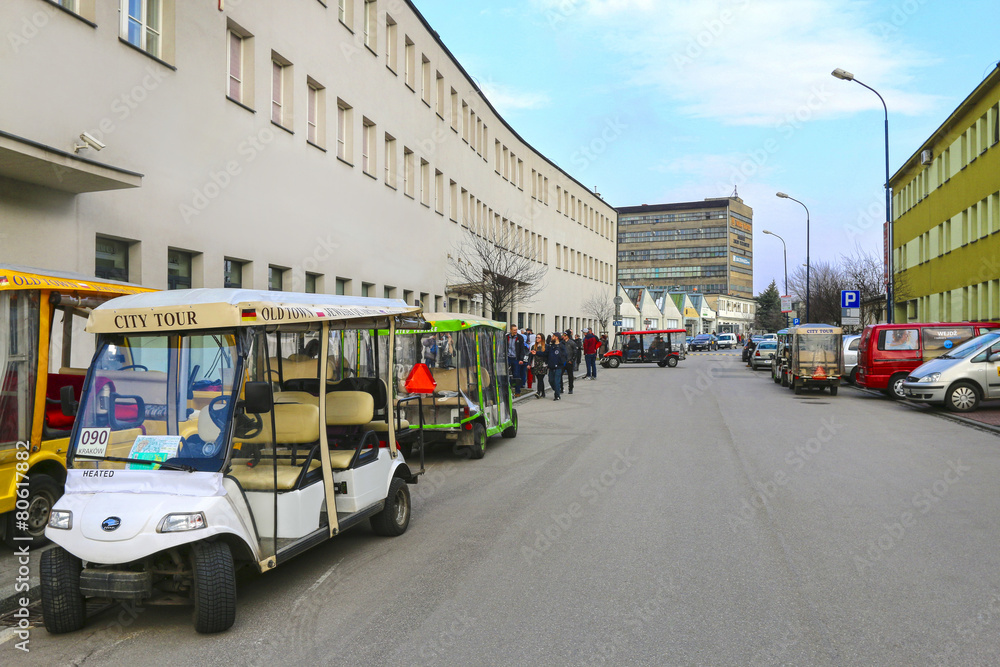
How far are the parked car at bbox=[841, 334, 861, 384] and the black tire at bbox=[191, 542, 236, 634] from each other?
2858 cm

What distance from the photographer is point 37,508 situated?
7.42 m

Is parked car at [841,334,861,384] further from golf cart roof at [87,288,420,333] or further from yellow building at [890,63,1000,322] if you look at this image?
golf cart roof at [87,288,420,333]

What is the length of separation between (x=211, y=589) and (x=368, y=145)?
71.8ft

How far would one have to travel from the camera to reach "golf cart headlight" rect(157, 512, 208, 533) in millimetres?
4891

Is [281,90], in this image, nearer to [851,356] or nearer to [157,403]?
[157,403]

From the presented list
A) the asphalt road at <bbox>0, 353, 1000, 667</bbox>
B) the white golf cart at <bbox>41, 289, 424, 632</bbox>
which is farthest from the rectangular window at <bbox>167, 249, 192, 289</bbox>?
the white golf cart at <bbox>41, 289, 424, 632</bbox>

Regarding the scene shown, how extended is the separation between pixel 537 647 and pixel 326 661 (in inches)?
46.2

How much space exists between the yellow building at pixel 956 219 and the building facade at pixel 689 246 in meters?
99.5

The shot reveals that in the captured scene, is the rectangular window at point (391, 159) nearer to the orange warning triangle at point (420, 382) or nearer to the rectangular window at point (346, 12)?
the rectangular window at point (346, 12)

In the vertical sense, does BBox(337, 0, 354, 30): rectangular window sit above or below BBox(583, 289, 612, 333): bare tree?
above

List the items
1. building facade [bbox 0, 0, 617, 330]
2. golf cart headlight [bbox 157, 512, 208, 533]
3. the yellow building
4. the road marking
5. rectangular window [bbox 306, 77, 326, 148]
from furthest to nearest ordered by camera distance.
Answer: the yellow building
rectangular window [bbox 306, 77, 326, 148]
building facade [bbox 0, 0, 617, 330]
the road marking
golf cart headlight [bbox 157, 512, 208, 533]

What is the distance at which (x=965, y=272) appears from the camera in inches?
1448

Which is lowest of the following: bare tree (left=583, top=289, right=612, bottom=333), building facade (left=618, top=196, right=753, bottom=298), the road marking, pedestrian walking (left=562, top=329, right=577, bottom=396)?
the road marking

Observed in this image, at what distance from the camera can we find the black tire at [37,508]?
23.6 feet
